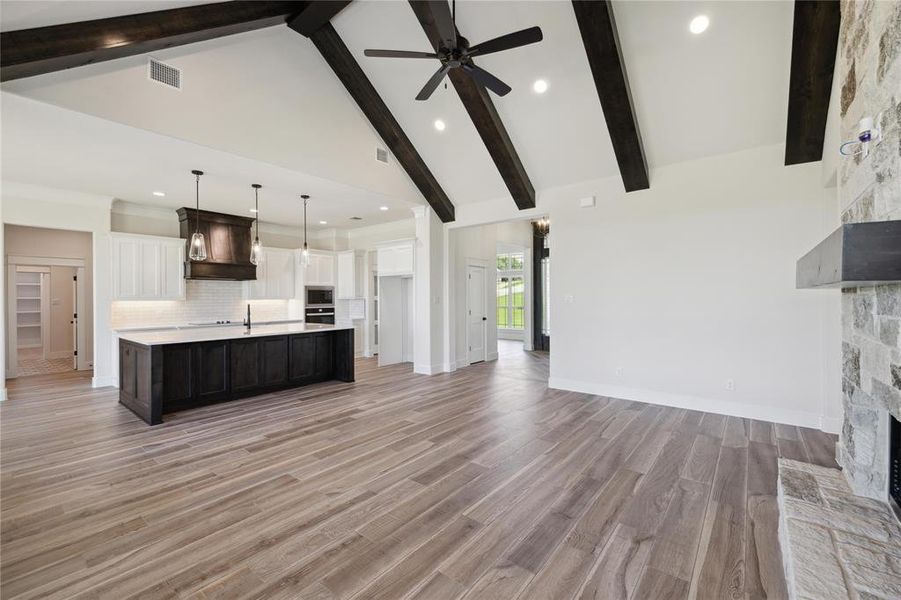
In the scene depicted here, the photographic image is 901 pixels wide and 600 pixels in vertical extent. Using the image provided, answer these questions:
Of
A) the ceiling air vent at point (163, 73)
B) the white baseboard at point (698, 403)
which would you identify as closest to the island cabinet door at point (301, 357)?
the ceiling air vent at point (163, 73)

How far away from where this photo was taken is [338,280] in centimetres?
907

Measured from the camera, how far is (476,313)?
827 centimetres

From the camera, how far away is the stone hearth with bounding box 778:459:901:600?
1.51 metres

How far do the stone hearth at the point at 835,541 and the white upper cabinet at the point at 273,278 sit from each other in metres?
8.51

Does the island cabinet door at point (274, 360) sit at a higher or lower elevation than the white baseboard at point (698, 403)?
higher

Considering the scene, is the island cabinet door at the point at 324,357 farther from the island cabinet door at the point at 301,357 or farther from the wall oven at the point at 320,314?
the wall oven at the point at 320,314

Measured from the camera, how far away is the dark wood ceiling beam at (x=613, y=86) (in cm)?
348

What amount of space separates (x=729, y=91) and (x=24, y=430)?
26.9 feet

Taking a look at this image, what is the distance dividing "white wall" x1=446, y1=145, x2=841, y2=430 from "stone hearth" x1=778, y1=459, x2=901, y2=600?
2326 mm

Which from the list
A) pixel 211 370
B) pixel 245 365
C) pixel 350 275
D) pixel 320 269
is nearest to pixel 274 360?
pixel 245 365

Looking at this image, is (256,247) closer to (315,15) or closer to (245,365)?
(245,365)

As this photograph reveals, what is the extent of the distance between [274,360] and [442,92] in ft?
14.4

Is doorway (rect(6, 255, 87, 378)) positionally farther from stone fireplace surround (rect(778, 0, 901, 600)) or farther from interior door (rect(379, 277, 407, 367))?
stone fireplace surround (rect(778, 0, 901, 600))

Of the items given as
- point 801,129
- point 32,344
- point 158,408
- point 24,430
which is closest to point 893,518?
point 801,129
